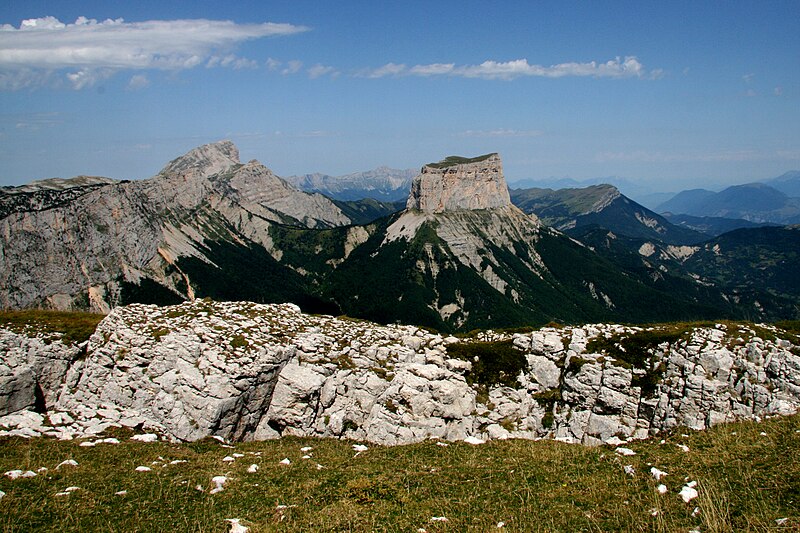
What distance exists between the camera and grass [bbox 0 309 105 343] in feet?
127

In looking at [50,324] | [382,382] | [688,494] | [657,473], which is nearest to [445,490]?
[657,473]

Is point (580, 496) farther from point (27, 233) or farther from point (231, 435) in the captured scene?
point (27, 233)

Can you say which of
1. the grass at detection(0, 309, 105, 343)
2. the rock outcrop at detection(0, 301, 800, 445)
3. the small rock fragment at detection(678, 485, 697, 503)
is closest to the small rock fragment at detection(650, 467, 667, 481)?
the small rock fragment at detection(678, 485, 697, 503)

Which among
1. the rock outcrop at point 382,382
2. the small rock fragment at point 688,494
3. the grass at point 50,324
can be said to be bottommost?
the rock outcrop at point 382,382

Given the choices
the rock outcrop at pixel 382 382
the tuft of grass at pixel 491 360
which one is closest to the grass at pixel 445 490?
the rock outcrop at pixel 382 382

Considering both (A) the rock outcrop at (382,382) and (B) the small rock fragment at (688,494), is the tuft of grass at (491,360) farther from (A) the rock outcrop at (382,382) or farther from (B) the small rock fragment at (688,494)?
(B) the small rock fragment at (688,494)

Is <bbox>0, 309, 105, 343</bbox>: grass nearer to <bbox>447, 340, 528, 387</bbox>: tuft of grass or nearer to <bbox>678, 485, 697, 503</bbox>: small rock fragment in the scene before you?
<bbox>447, 340, 528, 387</bbox>: tuft of grass

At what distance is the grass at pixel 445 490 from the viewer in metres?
13.9

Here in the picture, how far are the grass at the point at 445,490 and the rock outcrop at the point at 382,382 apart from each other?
1069 centimetres

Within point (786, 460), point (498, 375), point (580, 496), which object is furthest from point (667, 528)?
point (498, 375)

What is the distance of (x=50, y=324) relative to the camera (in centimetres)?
4034

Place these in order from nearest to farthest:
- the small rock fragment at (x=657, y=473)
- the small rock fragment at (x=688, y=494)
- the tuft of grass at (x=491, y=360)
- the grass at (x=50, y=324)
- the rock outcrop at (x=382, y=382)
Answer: the small rock fragment at (x=688, y=494), the small rock fragment at (x=657, y=473), the rock outcrop at (x=382, y=382), the grass at (x=50, y=324), the tuft of grass at (x=491, y=360)

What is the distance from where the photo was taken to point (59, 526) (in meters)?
14.9

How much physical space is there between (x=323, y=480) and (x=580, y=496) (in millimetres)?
10291
